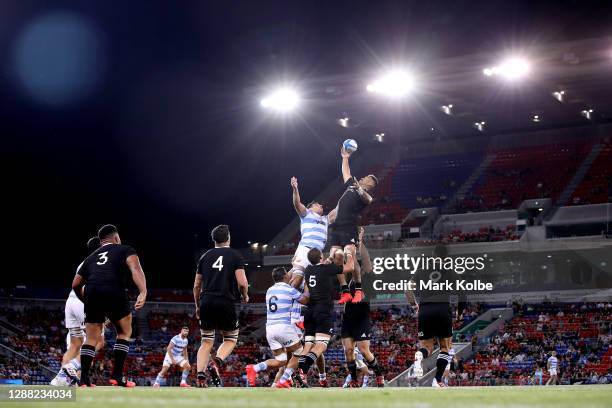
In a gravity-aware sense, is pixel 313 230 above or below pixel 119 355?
above

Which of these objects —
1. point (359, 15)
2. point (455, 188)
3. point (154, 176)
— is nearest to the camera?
point (359, 15)

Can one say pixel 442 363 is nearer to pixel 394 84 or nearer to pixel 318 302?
pixel 318 302

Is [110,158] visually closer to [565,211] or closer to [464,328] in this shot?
[464,328]

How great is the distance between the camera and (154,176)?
138 ft

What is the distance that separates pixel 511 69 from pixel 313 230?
23.9 metres

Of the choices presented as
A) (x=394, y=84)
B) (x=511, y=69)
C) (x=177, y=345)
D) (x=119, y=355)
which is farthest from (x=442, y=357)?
(x=394, y=84)

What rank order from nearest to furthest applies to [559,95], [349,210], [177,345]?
[349,210]
[177,345]
[559,95]

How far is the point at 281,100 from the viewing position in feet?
128

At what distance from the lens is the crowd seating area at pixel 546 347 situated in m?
31.2

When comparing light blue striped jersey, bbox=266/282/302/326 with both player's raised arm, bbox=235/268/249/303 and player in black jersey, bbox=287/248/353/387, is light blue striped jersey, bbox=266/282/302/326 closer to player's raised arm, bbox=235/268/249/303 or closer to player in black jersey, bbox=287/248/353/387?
player in black jersey, bbox=287/248/353/387

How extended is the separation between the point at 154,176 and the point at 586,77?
2202 cm

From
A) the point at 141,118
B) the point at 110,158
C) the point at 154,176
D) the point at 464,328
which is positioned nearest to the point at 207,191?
the point at 154,176

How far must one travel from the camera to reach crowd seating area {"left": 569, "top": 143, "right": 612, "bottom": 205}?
43.5 metres

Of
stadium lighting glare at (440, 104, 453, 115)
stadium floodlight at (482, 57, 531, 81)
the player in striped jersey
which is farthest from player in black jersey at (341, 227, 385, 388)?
stadium lighting glare at (440, 104, 453, 115)
